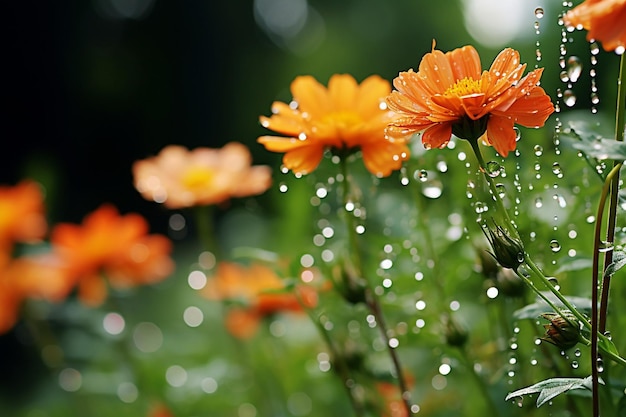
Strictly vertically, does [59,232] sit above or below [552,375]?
above

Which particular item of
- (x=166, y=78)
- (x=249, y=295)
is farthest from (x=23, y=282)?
(x=166, y=78)

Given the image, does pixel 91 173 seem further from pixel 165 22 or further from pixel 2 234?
pixel 2 234

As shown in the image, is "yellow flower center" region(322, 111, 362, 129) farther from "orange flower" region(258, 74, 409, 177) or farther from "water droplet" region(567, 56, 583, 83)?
"water droplet" region(567, 56, 583, 83)

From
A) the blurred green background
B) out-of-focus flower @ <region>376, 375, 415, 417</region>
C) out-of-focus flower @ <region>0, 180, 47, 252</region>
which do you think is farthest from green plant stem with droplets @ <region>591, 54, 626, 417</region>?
the blurred green background

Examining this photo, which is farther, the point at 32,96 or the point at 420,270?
the point at 32,96

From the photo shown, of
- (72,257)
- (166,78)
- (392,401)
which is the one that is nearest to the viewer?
(392,401)

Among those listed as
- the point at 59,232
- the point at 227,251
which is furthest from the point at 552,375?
the point at 227,251

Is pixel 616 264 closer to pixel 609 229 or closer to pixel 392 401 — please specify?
pixel 609 229
